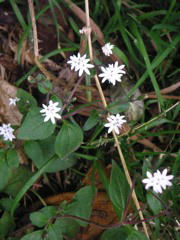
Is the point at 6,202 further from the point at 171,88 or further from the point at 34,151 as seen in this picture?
the point at 171,88

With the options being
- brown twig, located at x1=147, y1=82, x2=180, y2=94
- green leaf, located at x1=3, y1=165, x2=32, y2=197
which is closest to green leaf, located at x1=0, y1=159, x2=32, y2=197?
green leaf, located at x1=3, y1=165, x2=32, y2=197

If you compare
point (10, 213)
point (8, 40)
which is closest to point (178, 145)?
point (10, 213)

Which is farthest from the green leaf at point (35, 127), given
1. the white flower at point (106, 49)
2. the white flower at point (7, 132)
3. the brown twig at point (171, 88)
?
the brown twig at point (171, 88)

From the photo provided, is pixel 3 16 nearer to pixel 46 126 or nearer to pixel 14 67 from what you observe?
pixel 14 67

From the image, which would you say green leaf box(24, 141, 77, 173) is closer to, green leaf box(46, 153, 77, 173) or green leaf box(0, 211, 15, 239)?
green leaf box(46, 153, 77, 173)

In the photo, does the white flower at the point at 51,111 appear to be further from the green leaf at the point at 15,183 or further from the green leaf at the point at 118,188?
the green leaf at the point at 15,183

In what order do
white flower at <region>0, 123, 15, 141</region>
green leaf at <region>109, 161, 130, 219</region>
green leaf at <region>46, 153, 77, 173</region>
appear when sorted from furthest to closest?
green leaf at <region>46, 153, 77, 173</region> < white flower at <region>0, 123, 15, 141</region> < green leaf at <region>109, 161, 130, 219</region>
